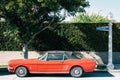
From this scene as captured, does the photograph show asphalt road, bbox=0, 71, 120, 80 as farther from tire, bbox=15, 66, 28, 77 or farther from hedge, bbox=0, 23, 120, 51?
hedge, bbox=0, 23, 120, 51

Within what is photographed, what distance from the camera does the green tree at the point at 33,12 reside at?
1841 cm

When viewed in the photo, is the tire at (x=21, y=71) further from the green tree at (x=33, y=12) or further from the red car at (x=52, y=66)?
the green tree at (x=33, y=12)

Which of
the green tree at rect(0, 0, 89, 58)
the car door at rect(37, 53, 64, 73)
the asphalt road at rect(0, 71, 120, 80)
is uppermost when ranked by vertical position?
the green tree at rect(0, 0, 89, 58)

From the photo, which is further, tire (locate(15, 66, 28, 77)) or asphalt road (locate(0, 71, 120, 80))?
tire (locate(15, 66, 28, 77))

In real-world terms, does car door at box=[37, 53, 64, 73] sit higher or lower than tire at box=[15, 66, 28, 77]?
higher

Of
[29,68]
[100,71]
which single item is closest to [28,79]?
[29,68]

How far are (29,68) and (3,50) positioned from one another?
24.5 feet

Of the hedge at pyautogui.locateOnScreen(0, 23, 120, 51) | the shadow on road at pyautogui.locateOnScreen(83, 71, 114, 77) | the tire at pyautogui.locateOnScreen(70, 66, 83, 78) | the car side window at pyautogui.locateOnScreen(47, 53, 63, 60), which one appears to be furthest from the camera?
the hedge at pyautogui.locateOnScreen(0, 23, 120, 51)

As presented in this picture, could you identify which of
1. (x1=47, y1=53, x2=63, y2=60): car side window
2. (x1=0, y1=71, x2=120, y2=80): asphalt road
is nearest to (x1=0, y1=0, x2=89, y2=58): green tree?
(x1=47, y1=53, x2=63, y2=60): car side window

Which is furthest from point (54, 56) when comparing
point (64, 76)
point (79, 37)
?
point (79, 37)

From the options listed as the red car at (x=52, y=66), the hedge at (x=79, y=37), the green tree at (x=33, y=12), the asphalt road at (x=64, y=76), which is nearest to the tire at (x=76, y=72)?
the red car at (x=52, y=66)

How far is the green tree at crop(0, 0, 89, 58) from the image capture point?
725 inches

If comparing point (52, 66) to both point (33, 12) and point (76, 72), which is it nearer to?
point (76, 72)

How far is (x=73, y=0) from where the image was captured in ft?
63.2
